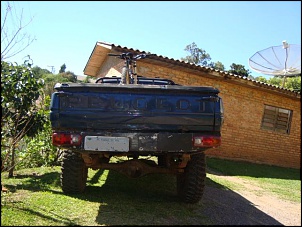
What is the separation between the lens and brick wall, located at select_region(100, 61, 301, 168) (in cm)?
998

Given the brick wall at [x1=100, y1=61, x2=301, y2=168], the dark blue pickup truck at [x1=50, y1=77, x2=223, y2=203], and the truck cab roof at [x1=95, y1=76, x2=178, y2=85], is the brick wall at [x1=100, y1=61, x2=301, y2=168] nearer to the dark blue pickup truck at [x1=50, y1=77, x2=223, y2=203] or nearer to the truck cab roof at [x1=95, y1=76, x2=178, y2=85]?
the truck cab roof at [x1=95, y1=76, x2=178, y2=85]

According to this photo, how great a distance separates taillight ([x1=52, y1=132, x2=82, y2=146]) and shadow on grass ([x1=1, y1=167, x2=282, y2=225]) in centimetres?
73

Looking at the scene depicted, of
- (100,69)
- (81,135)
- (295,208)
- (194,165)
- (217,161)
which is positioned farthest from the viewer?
(100,69)

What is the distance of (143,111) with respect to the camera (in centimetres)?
303

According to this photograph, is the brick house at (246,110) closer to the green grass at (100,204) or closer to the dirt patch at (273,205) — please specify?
the dirt patch at (273,205)

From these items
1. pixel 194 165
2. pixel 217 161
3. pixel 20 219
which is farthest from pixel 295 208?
pixel 217 161

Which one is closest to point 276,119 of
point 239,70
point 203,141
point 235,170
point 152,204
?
point 235,170

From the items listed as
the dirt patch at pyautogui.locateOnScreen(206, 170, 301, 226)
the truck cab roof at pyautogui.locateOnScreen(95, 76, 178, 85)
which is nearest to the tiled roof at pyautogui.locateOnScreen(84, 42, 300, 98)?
the truck cab roof at pyautogui.locateOnScreen(95, 76, 178, 85)

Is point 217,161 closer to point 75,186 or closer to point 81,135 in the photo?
point 75,186

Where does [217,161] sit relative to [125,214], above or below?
below

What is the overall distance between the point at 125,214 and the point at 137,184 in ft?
5.35

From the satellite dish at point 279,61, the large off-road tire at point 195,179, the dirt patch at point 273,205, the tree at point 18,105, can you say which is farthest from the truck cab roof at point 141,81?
the satellite dish at point 279,61

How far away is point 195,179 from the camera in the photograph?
11.7 feet

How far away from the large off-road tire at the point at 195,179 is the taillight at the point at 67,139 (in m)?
1.47
